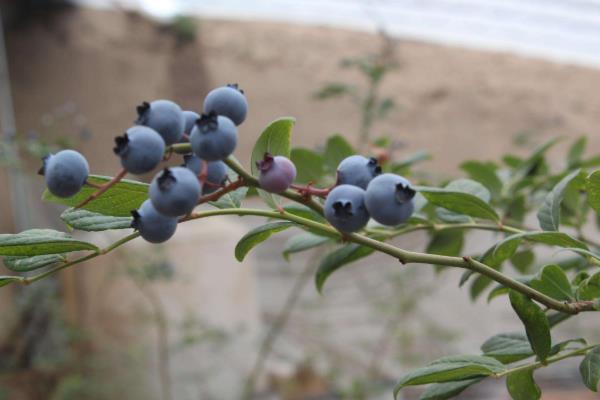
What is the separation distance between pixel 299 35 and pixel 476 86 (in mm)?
2891

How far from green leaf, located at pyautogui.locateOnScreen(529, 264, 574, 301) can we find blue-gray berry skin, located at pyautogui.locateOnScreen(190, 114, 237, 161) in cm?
27

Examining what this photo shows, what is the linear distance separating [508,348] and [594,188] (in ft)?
0.47

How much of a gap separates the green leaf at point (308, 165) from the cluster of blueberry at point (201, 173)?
39 centimetres

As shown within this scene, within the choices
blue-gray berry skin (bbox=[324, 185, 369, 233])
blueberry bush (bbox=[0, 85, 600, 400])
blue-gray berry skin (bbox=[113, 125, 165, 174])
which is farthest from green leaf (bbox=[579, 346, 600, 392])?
blue-gray berry skin (bbox=[113, 125, 165, 174])

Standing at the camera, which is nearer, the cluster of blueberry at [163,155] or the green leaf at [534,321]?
the cluster of blueberry at [163,155]

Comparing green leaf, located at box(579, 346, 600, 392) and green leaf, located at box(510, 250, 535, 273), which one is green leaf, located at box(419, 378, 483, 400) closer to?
green leaf, located at box(579, 346, 600, 392)

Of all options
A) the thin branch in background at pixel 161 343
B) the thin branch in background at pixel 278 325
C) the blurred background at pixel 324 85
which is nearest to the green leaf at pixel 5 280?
the thin branch in background at pixel 278 325

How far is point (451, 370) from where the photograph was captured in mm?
453

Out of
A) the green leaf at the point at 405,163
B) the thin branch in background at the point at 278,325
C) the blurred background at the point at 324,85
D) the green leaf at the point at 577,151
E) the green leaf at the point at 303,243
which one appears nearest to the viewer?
Result: the green leaf at the point at 303,243

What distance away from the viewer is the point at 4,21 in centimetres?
948

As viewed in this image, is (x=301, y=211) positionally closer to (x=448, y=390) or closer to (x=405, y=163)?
(x=448, y=390)

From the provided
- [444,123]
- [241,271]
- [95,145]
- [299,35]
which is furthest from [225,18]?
[241,271]

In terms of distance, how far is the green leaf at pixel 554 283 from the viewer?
→ 0.48 metres

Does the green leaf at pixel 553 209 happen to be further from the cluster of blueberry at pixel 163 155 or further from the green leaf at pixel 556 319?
the cluster of blueberry at pixel 163 155
